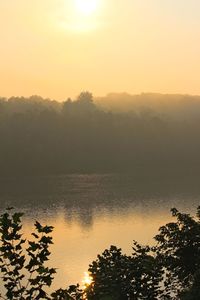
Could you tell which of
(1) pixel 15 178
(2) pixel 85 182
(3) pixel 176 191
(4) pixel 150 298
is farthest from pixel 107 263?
(1) pixel 15 178

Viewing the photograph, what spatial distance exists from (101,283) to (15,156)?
185643mm

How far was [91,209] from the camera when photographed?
97562 mm

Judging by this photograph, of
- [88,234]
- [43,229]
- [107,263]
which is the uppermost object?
[43,229]

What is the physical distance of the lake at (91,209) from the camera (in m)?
58.5

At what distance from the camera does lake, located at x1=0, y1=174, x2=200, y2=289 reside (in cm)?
5853

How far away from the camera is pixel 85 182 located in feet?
524

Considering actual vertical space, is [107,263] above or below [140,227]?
above

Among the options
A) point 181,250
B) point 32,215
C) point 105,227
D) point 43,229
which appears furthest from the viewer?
point 32,215

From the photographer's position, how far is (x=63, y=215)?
297 ft

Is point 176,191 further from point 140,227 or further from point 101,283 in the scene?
point 101,283

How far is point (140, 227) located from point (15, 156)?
5209 inches

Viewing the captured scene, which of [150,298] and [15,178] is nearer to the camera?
[150,298]

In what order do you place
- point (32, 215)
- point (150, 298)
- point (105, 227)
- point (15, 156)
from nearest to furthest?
point (150, 298) → point (105, 227) → point (32, 215) → point (15, 156)

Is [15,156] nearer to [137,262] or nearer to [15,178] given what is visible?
[15,178]
